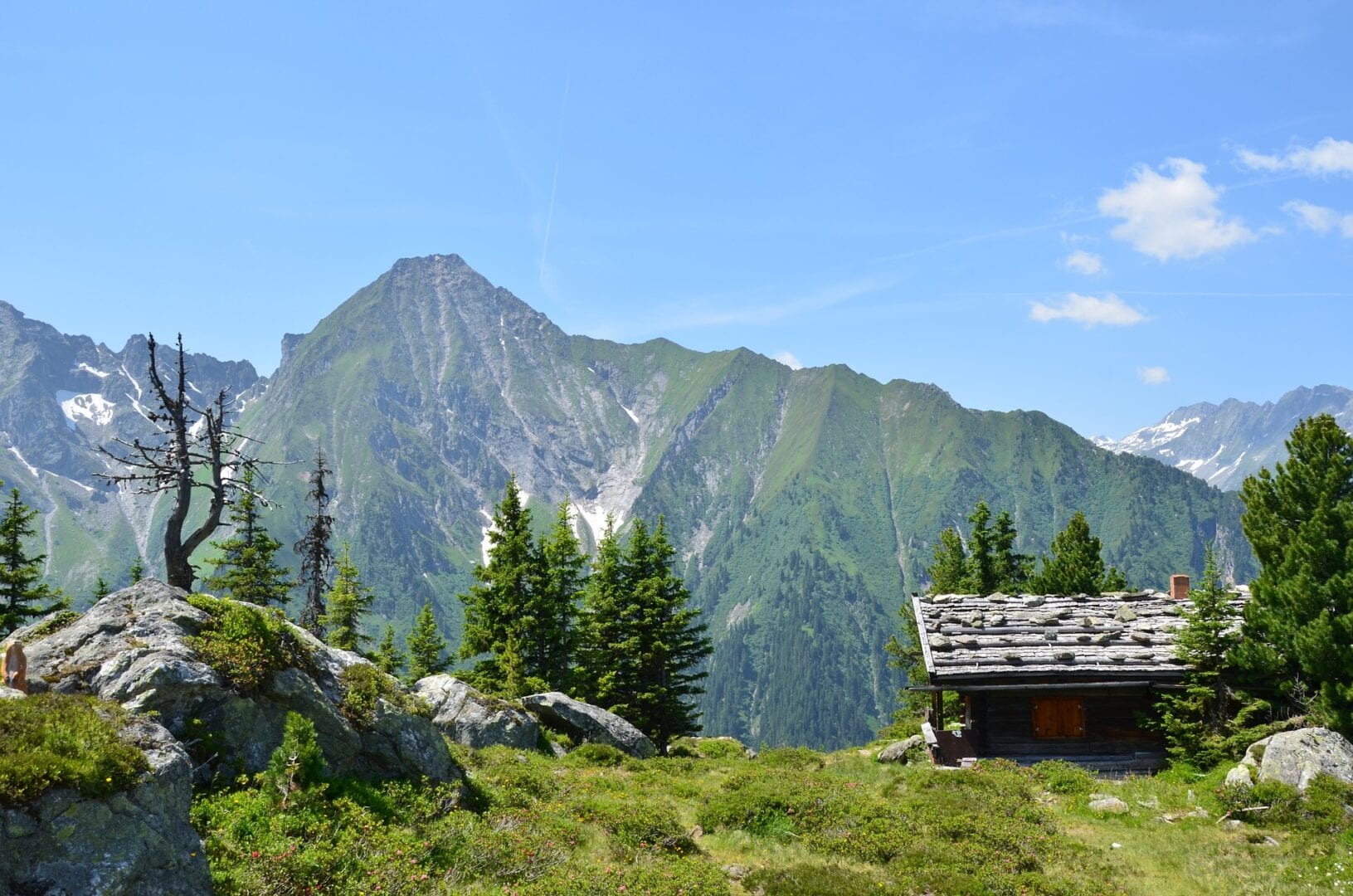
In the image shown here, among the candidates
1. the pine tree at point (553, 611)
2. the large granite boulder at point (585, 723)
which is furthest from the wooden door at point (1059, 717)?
the pine tree at point (553, 611)

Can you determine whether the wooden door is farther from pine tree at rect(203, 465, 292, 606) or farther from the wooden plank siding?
pine tree at rect(203, 465, 292, 606)

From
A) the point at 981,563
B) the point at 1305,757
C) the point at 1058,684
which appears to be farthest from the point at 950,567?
the point at 1305,757

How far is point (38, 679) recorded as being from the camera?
13.3m

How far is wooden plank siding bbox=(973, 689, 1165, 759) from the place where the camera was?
29.9 metres

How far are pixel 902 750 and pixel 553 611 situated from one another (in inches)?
705

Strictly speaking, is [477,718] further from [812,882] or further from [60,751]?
[60,751]

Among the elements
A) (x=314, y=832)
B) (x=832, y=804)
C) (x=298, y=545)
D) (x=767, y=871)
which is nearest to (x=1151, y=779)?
(x=832, y=804)

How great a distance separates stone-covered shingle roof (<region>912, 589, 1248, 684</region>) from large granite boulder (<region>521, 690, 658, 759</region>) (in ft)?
39.3

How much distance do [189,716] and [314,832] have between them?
10.4 feet

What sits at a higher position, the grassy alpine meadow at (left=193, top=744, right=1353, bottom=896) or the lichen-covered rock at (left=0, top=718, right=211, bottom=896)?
the lichen-covered rock at (left=0, top=718, right=211, bottom=896)

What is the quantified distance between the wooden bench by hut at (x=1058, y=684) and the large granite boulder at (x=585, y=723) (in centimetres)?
1182

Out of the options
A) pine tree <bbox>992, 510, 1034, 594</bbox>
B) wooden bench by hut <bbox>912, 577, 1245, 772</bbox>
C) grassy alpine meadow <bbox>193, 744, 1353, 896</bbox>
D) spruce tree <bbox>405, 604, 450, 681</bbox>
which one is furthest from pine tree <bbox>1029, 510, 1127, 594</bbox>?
spruce tree <bbox>405, 604, 450, 681</bbox>

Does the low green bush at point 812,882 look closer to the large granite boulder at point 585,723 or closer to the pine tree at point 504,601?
the large granite boulder at point 585,723

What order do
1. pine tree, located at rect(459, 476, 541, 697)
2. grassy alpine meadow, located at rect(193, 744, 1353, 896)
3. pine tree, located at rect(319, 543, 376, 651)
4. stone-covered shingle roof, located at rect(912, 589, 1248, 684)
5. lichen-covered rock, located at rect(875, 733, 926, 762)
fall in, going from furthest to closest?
pine tree, located at rect(319, 543, 376, 651) < pine tree, located at rect(459, 476, 541, 697) < lichen-covered rock, located at rect(875, 733, 926, 762) < stone-covered shingle roof, located at rect(912, 589, 1248, 684) < grassy alpine meadow, located at rect(193, 744, 1353, 896)
